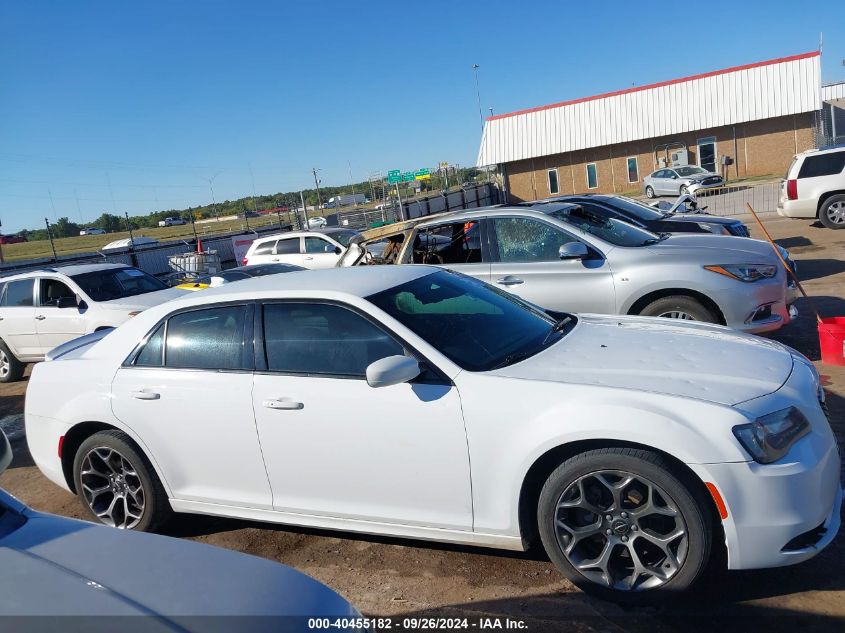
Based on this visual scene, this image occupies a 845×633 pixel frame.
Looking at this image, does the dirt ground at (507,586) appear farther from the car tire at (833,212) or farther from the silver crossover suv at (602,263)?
the car tire at (833,212)

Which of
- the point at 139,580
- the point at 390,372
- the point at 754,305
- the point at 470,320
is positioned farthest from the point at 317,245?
the point at 139,580

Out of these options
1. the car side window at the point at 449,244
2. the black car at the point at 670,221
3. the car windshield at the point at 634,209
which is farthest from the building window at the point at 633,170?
the car side window at the point at 449,244

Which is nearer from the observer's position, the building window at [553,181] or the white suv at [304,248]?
the white suv at [304,248]

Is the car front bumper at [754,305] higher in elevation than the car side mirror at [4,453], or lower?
lower

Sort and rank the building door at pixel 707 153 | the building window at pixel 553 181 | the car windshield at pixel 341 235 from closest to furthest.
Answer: the car windshield at pixel 341 235 → the building door at pixel 707 153 → the building window at pixel 553 181

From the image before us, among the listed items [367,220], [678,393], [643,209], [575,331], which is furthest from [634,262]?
[367,220]

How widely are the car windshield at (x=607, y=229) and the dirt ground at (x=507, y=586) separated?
2.93 m

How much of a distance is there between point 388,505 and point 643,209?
10343 millimetres

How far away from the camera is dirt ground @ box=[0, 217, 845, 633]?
10.0 ft

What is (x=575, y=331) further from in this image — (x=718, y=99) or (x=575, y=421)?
(x=718, y=99)

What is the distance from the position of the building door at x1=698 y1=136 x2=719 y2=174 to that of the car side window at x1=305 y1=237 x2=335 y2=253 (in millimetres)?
28781

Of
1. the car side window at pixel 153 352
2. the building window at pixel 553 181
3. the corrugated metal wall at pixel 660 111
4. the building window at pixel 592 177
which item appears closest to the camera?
the car side window at pixel 153 352

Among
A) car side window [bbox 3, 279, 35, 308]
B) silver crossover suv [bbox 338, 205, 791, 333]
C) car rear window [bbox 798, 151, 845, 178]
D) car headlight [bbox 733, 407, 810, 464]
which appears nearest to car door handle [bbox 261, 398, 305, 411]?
car headlight [bbox 733, 407, 810, 464]

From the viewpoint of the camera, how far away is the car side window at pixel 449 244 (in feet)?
24.3
